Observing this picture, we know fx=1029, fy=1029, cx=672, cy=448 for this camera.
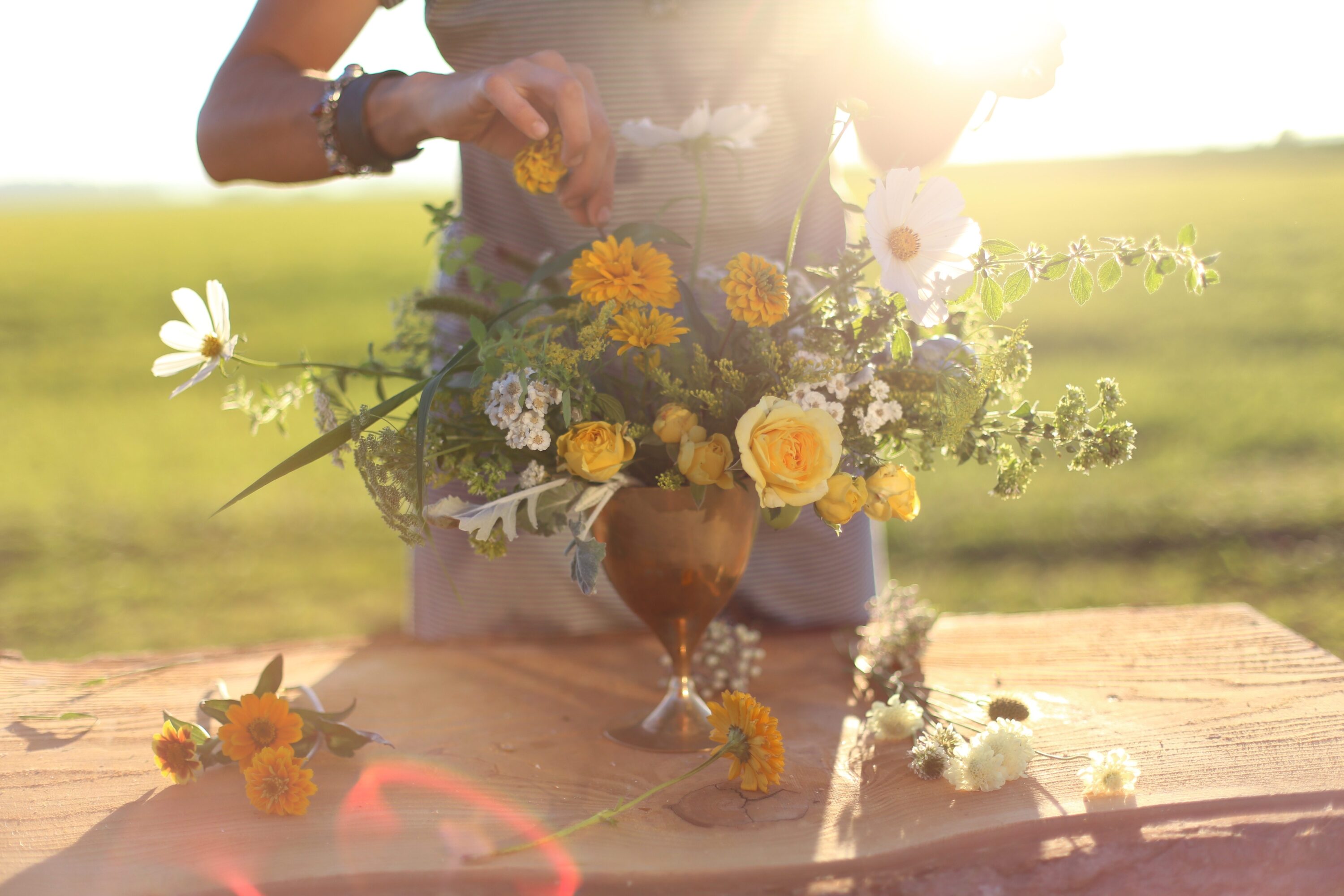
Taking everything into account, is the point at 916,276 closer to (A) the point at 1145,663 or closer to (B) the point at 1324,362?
(A) the point at 1145,663

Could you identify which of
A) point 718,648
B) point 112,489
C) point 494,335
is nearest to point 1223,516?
point 718,648

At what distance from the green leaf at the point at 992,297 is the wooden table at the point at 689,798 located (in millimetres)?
436

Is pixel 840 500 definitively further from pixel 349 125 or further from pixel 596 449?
pixel 349 125

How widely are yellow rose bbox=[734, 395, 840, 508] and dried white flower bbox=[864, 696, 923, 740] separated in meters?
0.32

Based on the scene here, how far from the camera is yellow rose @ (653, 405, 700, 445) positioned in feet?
2.85

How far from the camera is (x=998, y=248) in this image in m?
0.90

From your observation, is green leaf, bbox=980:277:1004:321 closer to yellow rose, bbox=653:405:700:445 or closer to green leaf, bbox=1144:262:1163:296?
green leaf, bbox=1144:262:1163:296

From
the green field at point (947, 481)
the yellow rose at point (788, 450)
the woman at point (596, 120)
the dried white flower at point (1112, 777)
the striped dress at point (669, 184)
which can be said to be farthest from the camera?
the green field at point (947, 481)

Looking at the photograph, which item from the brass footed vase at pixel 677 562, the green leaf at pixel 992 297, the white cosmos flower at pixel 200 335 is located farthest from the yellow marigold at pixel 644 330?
the white cosmos flower at pixel 200 335

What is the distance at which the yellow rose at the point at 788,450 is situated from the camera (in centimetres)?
81

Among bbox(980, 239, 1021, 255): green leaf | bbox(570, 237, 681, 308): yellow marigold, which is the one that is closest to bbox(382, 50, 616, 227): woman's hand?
bbox(570, 237, 681, 308): yellow marigold

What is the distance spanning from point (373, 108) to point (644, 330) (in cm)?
45

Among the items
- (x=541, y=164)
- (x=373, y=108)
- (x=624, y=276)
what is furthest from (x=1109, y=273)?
(x=373, y=108)

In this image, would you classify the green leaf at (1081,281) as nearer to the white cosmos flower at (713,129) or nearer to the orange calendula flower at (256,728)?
the white cosmos flower at (713,129)
